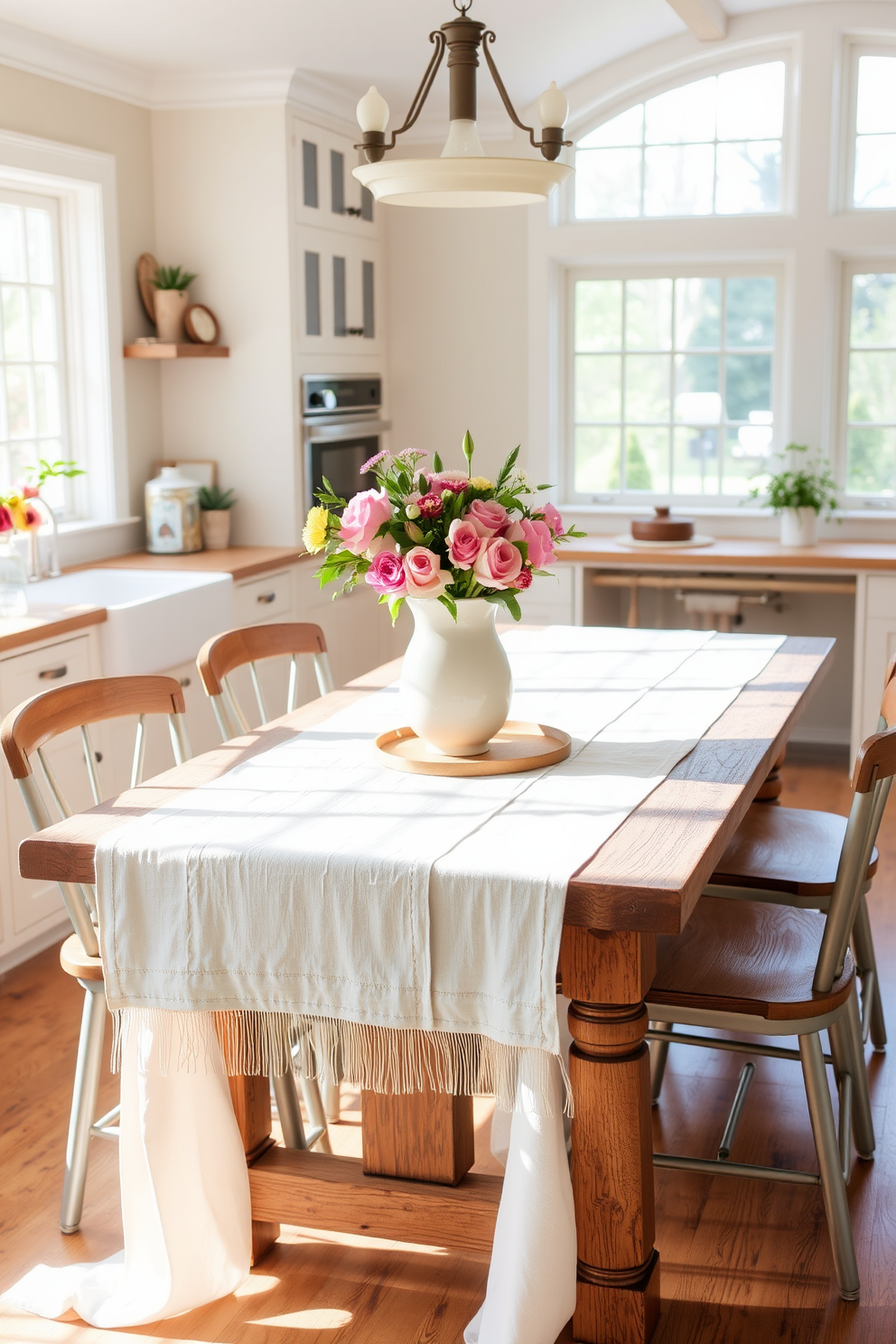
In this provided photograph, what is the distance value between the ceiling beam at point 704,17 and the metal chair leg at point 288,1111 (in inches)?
140

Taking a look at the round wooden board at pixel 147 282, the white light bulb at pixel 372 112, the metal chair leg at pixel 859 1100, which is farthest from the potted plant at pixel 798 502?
the white light bulb at pixel 372 112

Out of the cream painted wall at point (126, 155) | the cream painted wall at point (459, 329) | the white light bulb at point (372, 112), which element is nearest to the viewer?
the white light bulb at point (372, 112)

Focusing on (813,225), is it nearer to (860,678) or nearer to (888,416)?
(888,416)

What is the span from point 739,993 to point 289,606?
317 cm

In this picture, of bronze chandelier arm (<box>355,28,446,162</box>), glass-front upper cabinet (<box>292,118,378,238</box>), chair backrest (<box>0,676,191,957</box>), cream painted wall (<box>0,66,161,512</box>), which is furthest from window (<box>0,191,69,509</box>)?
bronze chandelier arm (<box>355,28,446,162</box>)

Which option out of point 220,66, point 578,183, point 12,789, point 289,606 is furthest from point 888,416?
point 12,789

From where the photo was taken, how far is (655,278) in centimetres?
568

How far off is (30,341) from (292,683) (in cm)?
211

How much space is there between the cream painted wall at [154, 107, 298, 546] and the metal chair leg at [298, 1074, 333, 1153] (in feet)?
9.27

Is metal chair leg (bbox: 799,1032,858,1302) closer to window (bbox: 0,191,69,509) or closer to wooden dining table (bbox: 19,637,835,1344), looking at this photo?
wooden dining table (bbox: 19,637,835,1344)

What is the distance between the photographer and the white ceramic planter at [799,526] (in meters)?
5.22

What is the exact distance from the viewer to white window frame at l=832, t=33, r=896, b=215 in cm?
524

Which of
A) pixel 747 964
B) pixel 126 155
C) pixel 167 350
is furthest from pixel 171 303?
pixel 747 964

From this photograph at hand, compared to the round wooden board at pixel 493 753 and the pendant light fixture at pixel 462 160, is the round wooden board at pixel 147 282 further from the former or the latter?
the round wooden board at pixel 493 753
